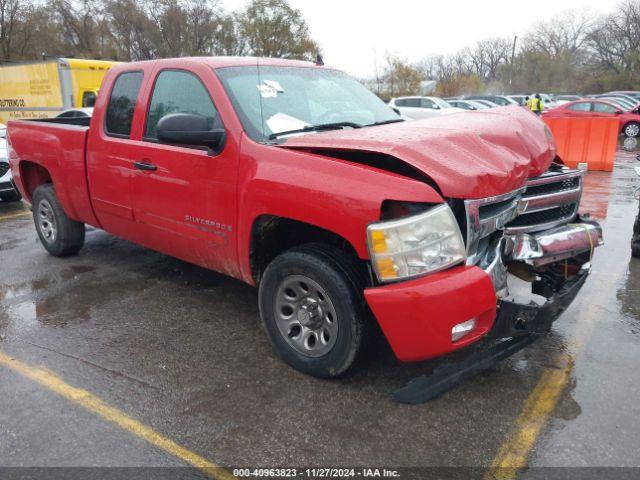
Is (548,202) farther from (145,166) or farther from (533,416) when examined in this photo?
(145,166)

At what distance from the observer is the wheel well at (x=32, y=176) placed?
5.81 m

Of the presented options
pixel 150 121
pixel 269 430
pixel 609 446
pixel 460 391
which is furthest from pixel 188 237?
pixel 609 446

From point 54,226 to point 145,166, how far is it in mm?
2229

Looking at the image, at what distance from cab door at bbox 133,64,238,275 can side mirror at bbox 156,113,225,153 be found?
146 millimetres

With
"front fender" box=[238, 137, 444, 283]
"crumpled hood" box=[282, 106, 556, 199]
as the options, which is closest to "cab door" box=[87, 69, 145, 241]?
"front fender" box=[238, 137, 444, 283]

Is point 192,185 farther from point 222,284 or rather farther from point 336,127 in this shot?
point 222,284

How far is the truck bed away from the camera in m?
4.84

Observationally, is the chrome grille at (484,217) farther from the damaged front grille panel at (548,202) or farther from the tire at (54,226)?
the tire at (54,226)

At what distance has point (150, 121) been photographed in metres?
4.12

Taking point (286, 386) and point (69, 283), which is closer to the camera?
point (286, 386)

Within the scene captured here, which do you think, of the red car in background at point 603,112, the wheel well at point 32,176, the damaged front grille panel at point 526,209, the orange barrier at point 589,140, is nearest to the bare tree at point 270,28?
the red car in background at point 603,112

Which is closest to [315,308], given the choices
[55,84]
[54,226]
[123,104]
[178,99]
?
[178,99]

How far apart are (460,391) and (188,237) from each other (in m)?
2.18

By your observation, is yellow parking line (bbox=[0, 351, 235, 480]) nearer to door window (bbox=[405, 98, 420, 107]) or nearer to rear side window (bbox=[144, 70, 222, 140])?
rear side window (bbox=[144, 70, 222, 140])
